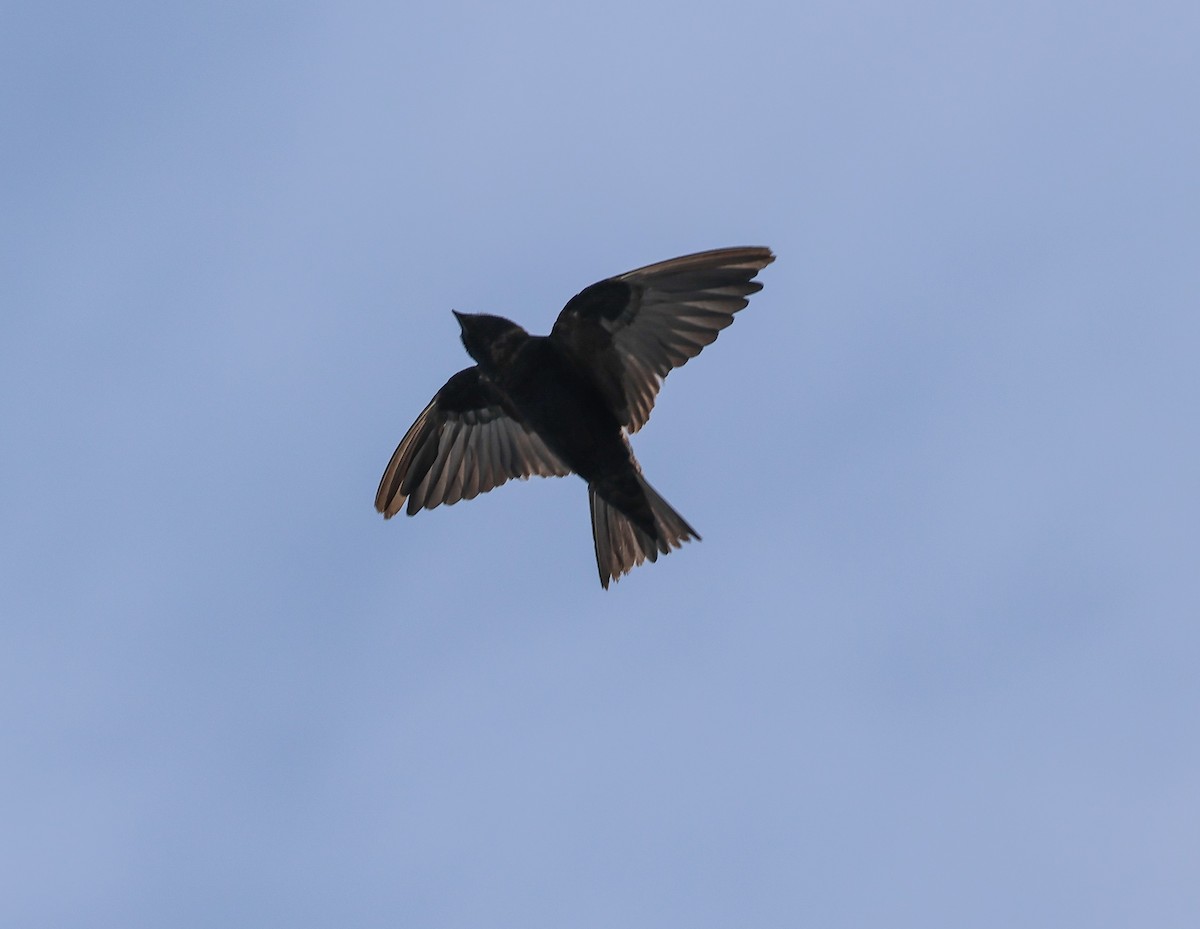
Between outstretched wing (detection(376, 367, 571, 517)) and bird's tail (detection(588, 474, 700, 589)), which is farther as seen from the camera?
outstretched wing (detection(376, 367, 571, 517))

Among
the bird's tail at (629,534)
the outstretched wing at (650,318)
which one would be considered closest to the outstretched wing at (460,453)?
the bird's tail at (629,534)

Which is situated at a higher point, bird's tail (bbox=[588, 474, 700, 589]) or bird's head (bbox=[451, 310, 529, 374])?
bird's head (bbox=[451, 310, 529, 374])

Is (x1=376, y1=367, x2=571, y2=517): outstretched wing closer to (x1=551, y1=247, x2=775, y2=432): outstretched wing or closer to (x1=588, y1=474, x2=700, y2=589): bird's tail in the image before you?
(x1=588, y1=474, x2=700, y2=589): bird's tail

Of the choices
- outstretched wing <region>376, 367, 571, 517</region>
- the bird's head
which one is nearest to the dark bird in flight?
the bird's head

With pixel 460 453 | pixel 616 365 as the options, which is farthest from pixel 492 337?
pixel 460 453

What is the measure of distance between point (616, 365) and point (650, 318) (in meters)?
0.44

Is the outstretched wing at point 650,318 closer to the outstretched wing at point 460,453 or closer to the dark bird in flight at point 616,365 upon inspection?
the dark bird in flight at point 616,365

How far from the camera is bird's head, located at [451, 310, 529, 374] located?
12484 mm

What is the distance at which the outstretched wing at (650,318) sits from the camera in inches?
489

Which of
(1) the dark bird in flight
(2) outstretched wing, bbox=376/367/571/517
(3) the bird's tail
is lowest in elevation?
(3) the bird's tail

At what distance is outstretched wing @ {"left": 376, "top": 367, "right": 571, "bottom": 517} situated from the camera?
14.3 metres

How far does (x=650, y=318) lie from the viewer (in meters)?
12.7

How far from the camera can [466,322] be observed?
12.5 meters

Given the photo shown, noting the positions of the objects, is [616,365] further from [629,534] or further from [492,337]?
[629,534]
